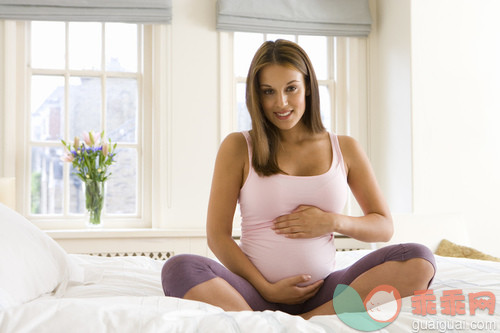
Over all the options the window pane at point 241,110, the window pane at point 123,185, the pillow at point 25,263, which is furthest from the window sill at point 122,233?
the pillow at point 25,263

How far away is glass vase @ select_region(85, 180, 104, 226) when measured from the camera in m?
3.26

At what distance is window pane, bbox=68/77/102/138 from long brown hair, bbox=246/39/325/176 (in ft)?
6.94

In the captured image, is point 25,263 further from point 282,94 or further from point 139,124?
point 139,124

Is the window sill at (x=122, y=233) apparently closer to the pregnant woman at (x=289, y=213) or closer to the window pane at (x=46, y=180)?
the window pane at (x=46, y=180)

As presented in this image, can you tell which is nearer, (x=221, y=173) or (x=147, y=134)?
(x=221, y=173)

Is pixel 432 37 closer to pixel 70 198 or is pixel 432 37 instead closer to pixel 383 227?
pixel 383 227

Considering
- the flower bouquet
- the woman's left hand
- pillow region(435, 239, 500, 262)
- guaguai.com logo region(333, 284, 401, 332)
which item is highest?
the flower bouquet

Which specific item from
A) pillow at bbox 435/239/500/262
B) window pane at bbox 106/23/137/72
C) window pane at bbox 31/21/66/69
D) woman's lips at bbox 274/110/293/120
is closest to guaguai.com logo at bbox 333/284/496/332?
woman's lips at bbox 274/110/293/120

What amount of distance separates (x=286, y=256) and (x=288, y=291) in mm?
115

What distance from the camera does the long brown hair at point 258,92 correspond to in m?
1.59

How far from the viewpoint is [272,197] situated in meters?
1.53

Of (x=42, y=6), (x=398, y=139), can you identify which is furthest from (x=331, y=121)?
(x=42, y=6)

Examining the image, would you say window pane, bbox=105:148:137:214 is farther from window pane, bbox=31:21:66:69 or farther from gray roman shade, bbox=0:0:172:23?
gray roman shade, bbox=0:0:172:23

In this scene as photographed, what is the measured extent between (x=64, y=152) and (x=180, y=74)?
0.91 metres
